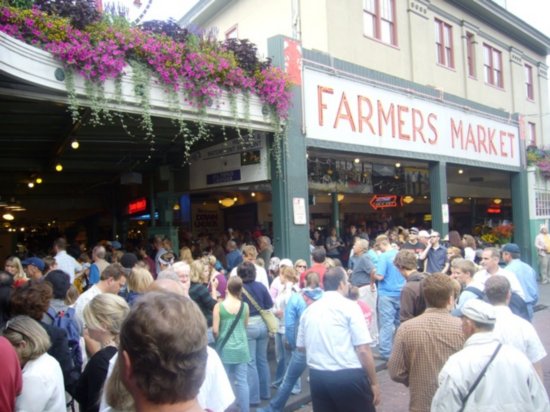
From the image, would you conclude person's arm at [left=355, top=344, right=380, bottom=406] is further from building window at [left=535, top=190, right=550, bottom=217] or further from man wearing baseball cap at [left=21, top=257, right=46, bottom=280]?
building window at [left=535, top=190, right=550, bottom=217]

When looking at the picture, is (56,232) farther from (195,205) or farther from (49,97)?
(49,97)

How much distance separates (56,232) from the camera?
2122 centimetres

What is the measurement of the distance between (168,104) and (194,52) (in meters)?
0.95

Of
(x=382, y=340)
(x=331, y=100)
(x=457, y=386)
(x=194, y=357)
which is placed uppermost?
(x=331, y=100)

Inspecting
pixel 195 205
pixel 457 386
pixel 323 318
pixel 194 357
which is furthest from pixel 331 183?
pixel 194 357

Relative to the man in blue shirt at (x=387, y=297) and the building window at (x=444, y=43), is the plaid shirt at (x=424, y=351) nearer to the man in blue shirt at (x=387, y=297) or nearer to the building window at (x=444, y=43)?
the man in blue shirt at (x=387, y=297)

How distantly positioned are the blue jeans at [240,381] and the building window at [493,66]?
61.4 feet

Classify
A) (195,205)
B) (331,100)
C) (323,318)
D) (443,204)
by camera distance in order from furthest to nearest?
(195,205), (443,204), (331,100), (323,318)

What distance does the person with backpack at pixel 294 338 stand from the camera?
5.87 meters

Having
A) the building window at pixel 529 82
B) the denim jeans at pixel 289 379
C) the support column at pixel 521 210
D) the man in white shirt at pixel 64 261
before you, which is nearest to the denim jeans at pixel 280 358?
the denim jeans at pixel 289 379

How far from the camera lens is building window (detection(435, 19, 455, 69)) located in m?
18.0

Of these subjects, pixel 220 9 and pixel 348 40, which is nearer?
pixel 348 40

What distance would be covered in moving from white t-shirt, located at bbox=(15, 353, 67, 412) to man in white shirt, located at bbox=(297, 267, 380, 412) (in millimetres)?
2144

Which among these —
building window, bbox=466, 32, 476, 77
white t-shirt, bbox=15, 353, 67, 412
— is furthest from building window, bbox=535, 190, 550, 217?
white t-shirt, bbox=15, 353, 67, 412
